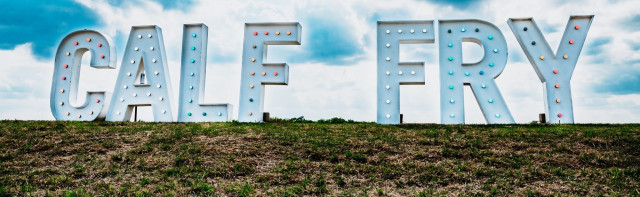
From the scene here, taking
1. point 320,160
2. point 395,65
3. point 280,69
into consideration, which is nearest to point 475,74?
point 395,65

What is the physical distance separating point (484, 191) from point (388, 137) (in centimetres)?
333

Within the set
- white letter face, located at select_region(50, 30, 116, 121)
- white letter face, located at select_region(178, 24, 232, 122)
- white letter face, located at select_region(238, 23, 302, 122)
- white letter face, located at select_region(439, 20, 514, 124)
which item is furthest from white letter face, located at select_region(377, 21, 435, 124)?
white letter face, located at select_region(50, 30, 116, 121)

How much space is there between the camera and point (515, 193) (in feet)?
25.0

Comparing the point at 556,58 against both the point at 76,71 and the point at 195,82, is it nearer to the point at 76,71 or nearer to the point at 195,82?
the point at 195,82

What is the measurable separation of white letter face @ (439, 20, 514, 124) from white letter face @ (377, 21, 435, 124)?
0.60 m

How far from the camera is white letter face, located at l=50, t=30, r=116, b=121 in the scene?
13742 mm

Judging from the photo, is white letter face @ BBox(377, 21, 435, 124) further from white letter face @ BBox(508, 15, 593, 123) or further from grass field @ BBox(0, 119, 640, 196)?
white letter face @ BBox(508, 15, 593, 123)

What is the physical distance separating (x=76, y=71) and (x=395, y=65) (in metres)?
9.09

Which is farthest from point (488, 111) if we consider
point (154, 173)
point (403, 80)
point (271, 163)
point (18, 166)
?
point (18, 166)

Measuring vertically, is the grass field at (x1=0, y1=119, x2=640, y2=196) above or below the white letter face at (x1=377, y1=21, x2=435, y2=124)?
below

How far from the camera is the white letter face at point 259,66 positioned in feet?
43.1

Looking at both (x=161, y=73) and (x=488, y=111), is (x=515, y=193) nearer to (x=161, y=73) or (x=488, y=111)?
(x=488, y=111)

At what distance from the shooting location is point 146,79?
13727 mm

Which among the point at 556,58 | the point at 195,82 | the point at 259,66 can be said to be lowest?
the point at 195,82
